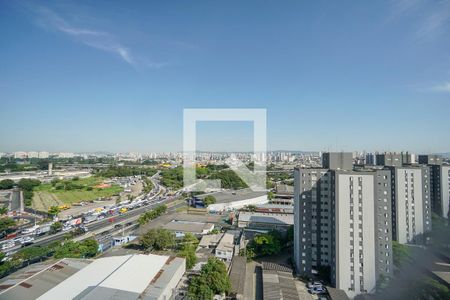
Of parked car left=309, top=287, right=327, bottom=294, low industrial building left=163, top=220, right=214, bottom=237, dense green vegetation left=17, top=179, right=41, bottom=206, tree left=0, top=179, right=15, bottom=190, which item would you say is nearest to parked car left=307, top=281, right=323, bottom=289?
parked car left=309, top=287, right=327, bottom=294

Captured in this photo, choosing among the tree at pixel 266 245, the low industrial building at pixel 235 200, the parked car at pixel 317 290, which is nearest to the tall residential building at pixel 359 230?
the parked car at pixel 317 290

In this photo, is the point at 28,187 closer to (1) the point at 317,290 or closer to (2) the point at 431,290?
(1) the point at 317,290

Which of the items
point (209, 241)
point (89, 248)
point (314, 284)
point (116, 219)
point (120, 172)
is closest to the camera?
point (314, 284)

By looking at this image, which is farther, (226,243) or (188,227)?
(188,227)

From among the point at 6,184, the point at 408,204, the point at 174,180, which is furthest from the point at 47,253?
the point at 6,184

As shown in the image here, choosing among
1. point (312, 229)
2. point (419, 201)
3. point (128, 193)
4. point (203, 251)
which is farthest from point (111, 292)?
point (128, 193)

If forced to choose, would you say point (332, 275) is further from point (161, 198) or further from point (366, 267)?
point (161, 198)

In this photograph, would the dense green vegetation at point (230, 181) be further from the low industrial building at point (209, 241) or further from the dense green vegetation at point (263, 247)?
the dense green vegetation at point (263, 247)
